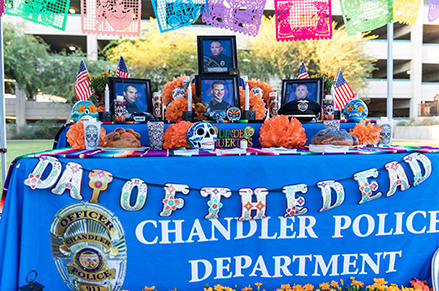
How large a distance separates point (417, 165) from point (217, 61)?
64.1 inches

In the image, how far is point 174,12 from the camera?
7.21ft

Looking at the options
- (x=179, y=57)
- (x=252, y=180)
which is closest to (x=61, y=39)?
(x=179, y=57)

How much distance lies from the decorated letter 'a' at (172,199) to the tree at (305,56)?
13.1m

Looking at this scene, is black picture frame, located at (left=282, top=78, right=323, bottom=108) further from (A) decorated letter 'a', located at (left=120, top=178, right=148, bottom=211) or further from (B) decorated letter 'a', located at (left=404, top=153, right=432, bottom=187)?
(A) decorated letter 'a', located at (left=120, top=178, right=148, bottom=211)

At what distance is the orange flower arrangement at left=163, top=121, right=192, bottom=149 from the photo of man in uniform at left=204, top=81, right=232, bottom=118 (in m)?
0.42

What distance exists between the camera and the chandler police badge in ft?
3.82

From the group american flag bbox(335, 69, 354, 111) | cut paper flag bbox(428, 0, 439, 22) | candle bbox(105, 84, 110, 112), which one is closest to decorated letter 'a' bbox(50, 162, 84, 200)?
candle bbox(105, 84, 110, 112)

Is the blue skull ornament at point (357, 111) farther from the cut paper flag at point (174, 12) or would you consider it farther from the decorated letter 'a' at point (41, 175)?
the decorated letter 'a' at point (41, 175)

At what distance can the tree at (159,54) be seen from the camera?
1302cm

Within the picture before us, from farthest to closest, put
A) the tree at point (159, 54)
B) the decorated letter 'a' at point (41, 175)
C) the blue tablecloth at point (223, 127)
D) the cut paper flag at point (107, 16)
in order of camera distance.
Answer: the tree at point (159, 54), the cut paper flag at point (107, 16), the blue tablecloth at point (223, 127), the decorated letter 'a' at point (41, 175)

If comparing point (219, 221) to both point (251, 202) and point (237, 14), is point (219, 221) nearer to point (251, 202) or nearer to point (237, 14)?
point (251, 202)

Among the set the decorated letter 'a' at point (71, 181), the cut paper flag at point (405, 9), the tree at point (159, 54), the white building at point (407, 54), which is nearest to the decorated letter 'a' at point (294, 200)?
the decorated letter 'a' at point (71, 181)

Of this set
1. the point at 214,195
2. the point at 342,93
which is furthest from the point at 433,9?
the point at 214,195

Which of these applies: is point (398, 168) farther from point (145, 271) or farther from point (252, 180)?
point (145, 271)
